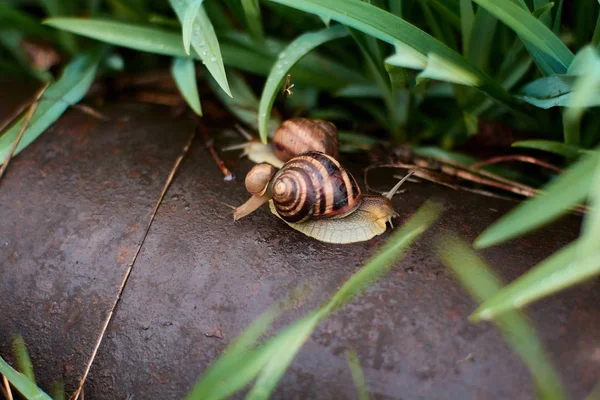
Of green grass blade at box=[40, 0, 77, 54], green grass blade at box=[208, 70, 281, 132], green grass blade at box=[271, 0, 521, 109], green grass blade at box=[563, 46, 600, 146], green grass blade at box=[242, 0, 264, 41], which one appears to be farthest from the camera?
green grass blade at box=[40, 0, 77, 54]

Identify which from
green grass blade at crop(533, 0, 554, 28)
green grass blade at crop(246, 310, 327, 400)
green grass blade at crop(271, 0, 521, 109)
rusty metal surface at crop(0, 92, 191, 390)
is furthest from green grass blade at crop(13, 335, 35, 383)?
green grass blade at crop(533, 0, 554, 28)

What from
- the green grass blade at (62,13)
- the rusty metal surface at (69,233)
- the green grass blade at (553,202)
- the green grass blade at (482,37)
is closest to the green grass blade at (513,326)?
the green grass blade at (553,202)

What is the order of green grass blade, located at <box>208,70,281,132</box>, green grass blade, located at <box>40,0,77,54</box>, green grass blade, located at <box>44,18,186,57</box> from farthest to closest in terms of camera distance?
green grass blade, located at <box>40,0,77,54</box>, green grass blade, located at <box>208,70,281,132</box>, green grass blade, located at <box>44,18,186,57</box>

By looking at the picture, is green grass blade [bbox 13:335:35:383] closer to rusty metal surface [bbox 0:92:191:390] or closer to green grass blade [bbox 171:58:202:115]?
rusty metal surface [bbox 0:92:191:390]

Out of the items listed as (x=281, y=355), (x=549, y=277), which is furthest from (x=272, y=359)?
(x=549, y=277)

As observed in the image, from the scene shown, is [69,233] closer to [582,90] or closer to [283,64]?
[283,64]

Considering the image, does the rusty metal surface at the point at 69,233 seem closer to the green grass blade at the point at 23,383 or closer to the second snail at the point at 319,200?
the green grass blade at the point at 23,383

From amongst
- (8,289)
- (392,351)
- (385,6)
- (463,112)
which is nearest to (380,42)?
(385,6)
